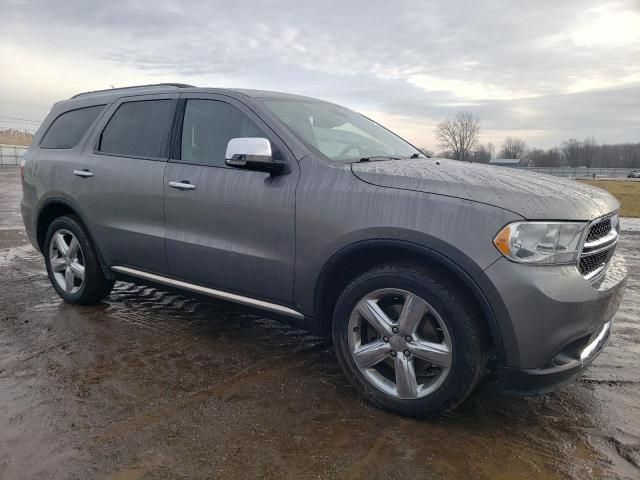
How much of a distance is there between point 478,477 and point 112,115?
391 cm

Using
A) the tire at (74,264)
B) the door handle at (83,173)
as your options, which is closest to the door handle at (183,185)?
the door handle at (83,173)

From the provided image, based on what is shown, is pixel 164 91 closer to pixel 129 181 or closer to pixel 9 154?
pixel 129 181

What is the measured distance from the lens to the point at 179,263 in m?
3.68

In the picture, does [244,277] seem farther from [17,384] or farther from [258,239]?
[17,384]

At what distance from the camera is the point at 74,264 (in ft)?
15.1

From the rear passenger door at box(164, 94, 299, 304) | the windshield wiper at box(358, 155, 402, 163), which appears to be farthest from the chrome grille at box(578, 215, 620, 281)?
the rear passenger door at box(164, 94, 299, 304)

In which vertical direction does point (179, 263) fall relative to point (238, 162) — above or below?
below

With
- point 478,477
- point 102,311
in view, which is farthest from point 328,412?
point 102,311

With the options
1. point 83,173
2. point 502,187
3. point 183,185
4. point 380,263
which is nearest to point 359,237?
point 380,263

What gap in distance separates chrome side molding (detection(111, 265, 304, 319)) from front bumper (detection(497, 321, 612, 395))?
124 centimetres

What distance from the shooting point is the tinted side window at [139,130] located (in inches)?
154

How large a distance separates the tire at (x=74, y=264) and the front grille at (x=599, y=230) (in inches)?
150

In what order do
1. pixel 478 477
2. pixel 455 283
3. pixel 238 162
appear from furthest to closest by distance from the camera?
pixel 238 162 → pixel 455 283 → pixel 478 477

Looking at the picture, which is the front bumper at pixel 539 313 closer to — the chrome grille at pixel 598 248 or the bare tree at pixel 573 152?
the chrome grille at pixel 598 248
